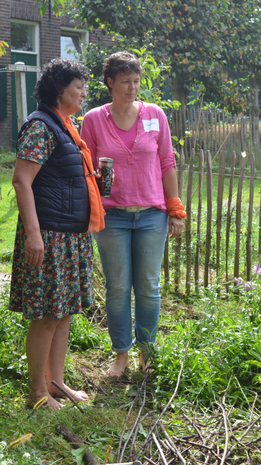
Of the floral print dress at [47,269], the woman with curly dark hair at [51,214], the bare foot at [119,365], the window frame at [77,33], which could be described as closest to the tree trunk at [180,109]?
the window frame at [77,33]

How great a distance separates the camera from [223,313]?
3385 mm

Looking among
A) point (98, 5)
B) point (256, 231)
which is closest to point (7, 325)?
point (256, 231)

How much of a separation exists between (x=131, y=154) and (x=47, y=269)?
2.78 feet

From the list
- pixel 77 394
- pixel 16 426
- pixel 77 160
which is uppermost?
pixel 77 160

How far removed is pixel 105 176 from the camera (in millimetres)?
2588

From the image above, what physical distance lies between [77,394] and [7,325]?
67cm

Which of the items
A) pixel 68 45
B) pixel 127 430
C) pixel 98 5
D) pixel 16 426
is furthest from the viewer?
pixel 68 45

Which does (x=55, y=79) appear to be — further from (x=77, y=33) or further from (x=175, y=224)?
(x=77, y=33)

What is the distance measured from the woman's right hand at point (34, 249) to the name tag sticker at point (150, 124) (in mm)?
973

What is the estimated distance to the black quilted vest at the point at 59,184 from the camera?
2336 millimetres

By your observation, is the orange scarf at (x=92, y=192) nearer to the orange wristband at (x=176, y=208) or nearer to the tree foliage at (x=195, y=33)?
the orange wristband at (x=176, y=208)

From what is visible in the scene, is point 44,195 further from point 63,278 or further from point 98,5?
point 98,5

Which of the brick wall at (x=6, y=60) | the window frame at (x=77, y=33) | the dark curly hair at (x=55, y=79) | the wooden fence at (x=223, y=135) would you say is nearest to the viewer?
the dark curly hair at (x=55, y=79)

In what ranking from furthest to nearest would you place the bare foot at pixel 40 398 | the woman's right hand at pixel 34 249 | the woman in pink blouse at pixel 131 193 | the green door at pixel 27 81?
1. the green door at pixel 27 81
2. the woman in pink blouse at pixel 131 193
3. the bare foot at pixel 40 398
4. the woman's right hand at pixel 34 249
